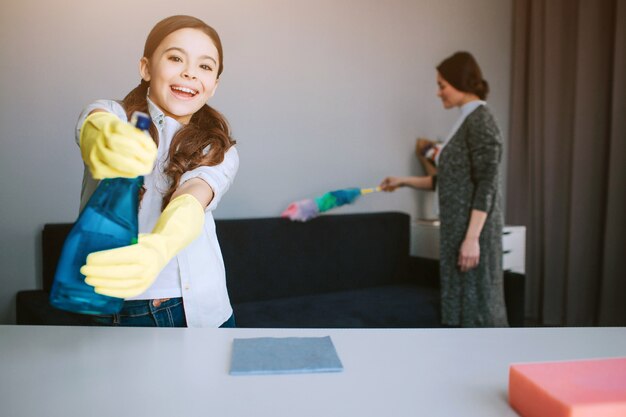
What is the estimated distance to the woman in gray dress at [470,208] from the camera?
218 cm

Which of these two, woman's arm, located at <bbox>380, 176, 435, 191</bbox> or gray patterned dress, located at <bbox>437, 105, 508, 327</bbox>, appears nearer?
gray patterned dress, located at <bbox>437, 105, 508, 327</bbox>

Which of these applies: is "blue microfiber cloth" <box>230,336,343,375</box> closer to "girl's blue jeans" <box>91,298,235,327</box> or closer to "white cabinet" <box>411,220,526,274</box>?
"girl's blue jeans" <box>91,298,235,327</box>

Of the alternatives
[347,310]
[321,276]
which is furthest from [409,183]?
[347,310]

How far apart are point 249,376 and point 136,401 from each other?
0.53ft

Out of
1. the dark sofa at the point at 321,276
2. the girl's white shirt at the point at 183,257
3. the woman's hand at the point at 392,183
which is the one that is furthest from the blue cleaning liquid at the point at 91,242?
the woman's hand at the point at 392,183

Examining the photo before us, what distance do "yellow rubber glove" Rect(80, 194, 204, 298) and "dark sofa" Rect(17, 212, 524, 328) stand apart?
1287 mm

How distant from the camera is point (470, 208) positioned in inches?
88.8

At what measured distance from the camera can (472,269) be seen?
2.28 metres

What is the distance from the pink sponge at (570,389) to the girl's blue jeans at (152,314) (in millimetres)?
688

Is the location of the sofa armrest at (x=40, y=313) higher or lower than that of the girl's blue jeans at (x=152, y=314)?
lower

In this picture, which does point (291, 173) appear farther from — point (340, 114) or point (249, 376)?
point (249, 376)

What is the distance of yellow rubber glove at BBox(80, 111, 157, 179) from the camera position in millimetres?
819

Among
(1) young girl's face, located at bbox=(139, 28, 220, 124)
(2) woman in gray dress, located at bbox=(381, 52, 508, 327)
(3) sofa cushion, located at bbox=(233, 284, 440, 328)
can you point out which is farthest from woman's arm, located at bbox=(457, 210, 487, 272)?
(1) young girl's face, located at bbox=(139, 28, 220, 124)

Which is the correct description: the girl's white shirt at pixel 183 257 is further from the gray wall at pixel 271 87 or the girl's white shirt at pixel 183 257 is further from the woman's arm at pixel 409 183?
the woman's arm at pixel 409 183
